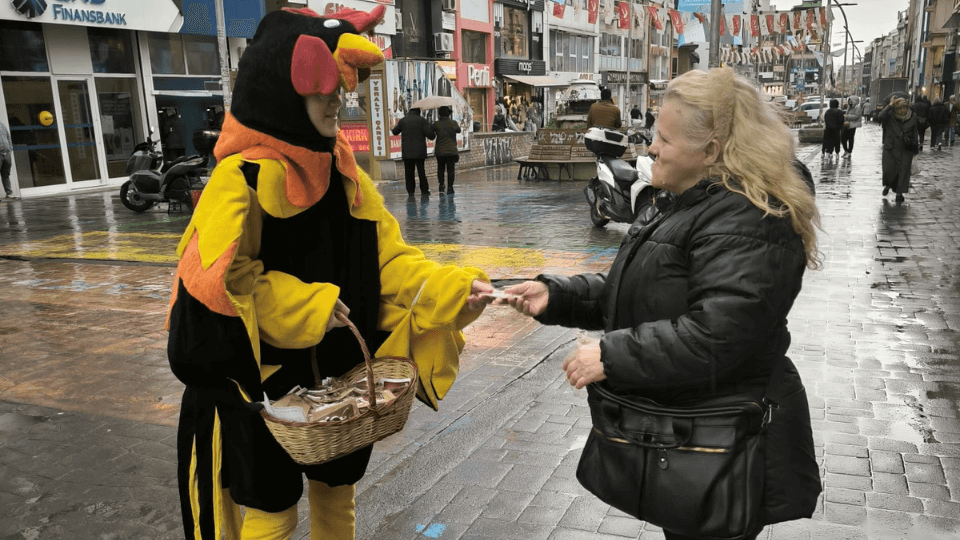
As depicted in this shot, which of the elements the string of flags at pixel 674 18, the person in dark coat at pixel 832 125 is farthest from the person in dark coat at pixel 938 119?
the string of flags at pixel 674 18

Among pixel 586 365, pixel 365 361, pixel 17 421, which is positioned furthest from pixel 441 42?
pixel 586 365

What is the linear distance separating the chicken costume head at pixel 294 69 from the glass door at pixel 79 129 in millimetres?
17335

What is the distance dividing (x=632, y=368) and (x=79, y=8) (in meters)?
17.9

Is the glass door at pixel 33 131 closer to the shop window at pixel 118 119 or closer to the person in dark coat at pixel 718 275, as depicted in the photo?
the shop window at pixel 118 119

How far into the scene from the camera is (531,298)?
225 centimetres

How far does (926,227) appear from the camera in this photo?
33.6ft

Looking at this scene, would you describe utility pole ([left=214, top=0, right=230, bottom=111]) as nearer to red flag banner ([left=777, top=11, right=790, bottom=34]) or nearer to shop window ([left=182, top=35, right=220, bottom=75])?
shop window ([left=182, top=35, right=220, bottom=75])

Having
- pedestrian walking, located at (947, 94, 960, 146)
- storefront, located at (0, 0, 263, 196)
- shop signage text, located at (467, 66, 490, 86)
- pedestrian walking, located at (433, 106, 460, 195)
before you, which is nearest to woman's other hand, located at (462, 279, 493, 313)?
pedestrian walking, located at (433, 106, 460, 195)

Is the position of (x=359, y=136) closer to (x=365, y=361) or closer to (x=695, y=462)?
(x=365, y=361)

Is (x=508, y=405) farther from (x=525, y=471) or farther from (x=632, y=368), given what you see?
(x=632, y=368)

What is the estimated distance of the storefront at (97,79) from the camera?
16094 millimetres

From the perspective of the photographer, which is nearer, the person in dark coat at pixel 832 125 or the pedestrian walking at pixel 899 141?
the pedestrian walking at pixel 899 141

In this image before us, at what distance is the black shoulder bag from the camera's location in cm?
179

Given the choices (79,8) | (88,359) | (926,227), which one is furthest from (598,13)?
(88,359)
